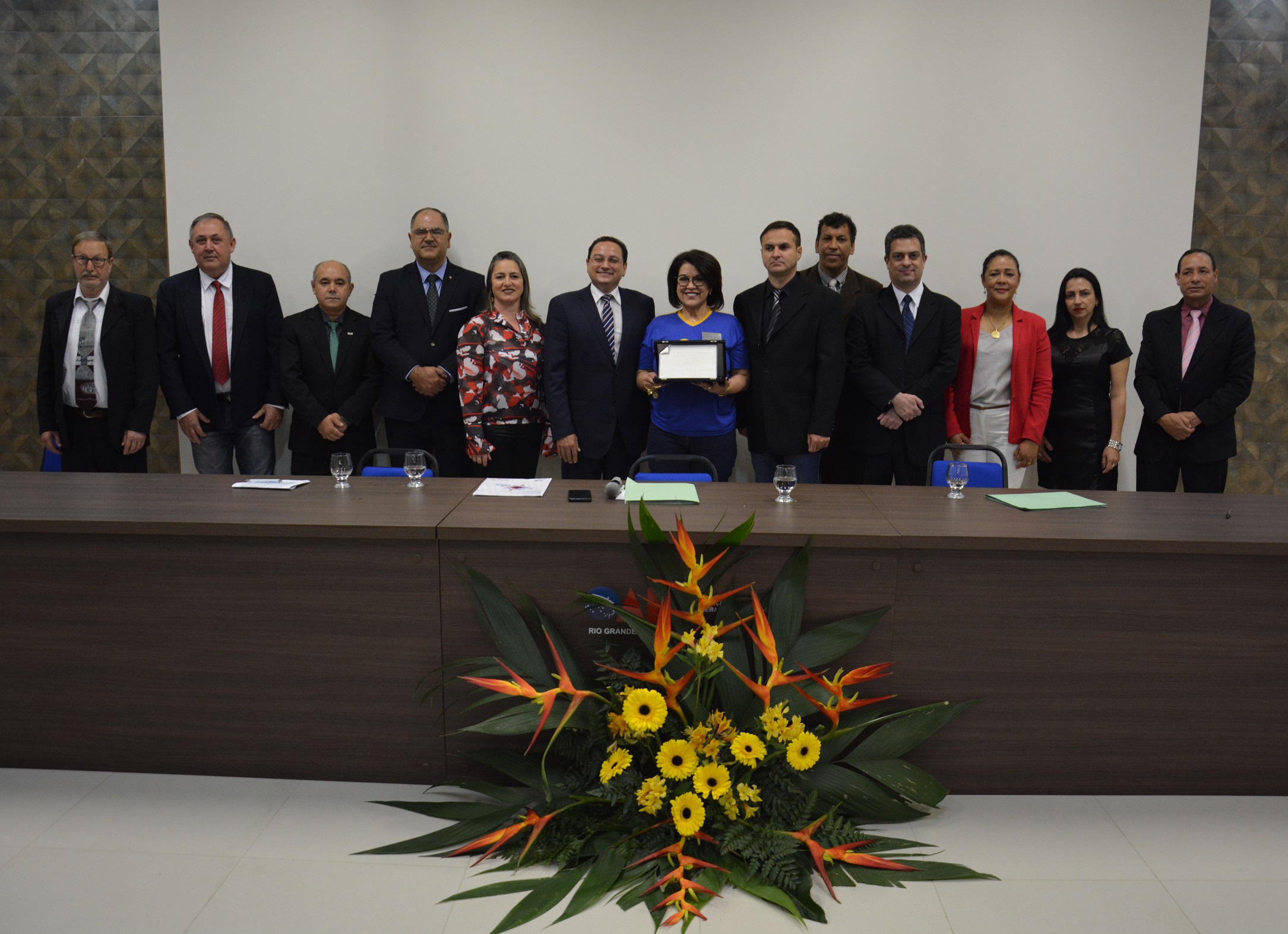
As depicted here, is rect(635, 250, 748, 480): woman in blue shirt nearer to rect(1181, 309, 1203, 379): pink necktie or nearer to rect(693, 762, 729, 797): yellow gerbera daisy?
rect(693, 762, 729, 797): yellow gerbera daisy

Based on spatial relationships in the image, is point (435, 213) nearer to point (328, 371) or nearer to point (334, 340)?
point (334, 340)

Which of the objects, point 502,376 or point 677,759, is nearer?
point 677,759

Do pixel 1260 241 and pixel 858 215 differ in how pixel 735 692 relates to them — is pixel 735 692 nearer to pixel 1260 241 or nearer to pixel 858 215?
pixel 858 215

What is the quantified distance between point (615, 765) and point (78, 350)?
369cm

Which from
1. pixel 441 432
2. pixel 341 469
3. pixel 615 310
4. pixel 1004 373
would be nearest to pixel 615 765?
pixel 341 469

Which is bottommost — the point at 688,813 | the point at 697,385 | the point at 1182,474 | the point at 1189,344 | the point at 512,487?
the point at 688,813

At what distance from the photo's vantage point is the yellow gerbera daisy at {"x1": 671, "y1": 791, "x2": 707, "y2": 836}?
2.11m

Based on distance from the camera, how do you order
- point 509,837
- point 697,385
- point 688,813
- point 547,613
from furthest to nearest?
point 697,385, point 547,613, point 509,837, point 688,813

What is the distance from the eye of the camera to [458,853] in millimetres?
2273

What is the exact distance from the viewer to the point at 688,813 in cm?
214

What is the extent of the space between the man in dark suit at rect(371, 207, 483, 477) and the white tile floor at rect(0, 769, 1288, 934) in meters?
2.30

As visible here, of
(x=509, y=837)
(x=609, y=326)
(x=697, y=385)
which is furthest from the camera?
(x=609, y=326)

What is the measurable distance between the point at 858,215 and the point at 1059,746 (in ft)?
10.5

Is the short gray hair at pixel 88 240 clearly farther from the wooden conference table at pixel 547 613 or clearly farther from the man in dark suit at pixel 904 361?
the man in dark suit at pixel 904 361
